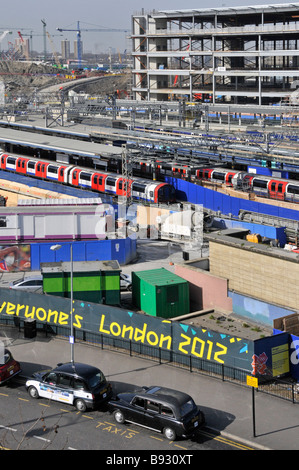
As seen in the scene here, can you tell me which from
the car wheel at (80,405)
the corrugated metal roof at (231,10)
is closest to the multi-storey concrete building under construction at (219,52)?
the corrugated metal roof at (231,10)

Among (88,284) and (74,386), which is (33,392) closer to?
(74,386)

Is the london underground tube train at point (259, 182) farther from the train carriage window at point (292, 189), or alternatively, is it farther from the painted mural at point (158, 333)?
the painted mural at point (158, 333)

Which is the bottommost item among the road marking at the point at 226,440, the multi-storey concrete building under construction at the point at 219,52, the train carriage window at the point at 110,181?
the road marking at the point at 226,440

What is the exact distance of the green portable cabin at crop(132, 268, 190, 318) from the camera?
26422mm

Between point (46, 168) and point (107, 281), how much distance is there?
3185cm

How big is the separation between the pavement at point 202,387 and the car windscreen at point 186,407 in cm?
89

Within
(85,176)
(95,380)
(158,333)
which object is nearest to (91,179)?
(85,176)

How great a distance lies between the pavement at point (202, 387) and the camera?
1745 cm

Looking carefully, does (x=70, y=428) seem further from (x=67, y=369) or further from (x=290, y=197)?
(x=290, y=197)

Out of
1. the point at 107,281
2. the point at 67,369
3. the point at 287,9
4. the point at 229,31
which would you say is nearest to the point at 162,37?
the point at 229,31

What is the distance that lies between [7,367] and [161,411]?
5.87 m

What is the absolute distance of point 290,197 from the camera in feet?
155

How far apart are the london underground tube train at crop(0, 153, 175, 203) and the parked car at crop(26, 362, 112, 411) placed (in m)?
26.8

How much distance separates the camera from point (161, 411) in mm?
17422
